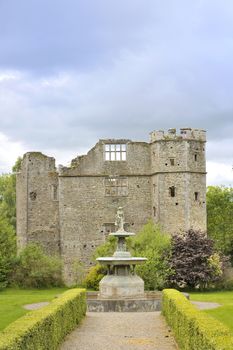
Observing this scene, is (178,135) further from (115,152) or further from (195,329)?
(195,329)

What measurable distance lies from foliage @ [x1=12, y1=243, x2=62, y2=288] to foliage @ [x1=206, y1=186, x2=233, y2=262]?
1925 cm

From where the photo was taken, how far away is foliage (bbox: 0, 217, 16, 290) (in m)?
51.3

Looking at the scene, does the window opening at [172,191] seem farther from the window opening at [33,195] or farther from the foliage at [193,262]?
the window opening at [33,195]

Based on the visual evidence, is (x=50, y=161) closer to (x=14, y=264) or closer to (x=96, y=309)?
(x=14, y=264)

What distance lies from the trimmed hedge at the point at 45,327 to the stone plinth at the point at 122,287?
695 centimetres

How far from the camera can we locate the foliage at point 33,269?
5193 cm

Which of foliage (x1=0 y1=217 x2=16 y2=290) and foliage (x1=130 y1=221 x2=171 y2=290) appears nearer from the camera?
foliage (x1=130 y1=221 x2=171 y2=290)

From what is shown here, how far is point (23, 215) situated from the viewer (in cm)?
5891

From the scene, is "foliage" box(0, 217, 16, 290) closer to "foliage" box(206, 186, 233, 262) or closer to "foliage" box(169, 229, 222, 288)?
"foliage" box(169, 229, 222, 288)


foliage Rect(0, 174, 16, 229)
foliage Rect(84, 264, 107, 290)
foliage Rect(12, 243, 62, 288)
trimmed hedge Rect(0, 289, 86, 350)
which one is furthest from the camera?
foliage Rect(0, 174, 16, 229)

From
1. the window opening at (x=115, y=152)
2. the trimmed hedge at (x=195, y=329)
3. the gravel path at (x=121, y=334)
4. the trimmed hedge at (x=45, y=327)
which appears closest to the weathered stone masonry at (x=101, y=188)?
the window opening at (x=115, y=152)

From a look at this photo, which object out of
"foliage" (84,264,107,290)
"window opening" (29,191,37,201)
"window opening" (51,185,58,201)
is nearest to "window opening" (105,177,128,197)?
"window opening" (51,185,58,201)

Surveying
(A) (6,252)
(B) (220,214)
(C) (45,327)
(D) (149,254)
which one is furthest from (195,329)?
(B) (220,214)

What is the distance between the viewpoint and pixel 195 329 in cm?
1655
